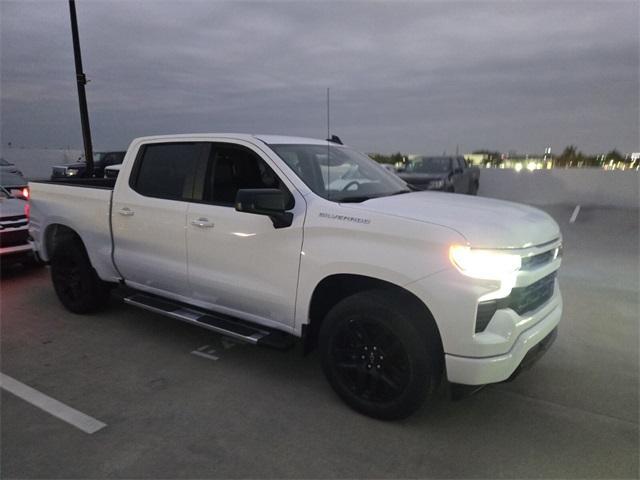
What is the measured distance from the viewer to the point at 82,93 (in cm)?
1055

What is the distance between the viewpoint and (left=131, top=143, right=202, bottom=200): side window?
164 inches

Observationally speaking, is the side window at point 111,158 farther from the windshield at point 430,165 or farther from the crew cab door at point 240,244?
the crew cab door at point 240,244

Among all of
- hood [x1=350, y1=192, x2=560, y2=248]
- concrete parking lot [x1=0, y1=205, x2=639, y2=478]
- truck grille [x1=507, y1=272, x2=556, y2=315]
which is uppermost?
hood [x1=350, y1=192, x2=560, y2=248]

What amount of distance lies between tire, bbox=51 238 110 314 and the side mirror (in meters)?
2.67

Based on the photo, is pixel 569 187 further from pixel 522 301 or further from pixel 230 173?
pixel 230 173

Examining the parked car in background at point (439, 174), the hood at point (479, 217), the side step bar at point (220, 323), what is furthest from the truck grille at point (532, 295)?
the parked car in background at point (439, 174)

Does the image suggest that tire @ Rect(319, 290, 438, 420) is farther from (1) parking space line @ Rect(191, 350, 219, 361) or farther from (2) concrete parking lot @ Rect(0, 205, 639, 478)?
(1) parking space line @ Rect(191, 350, 219, 361)

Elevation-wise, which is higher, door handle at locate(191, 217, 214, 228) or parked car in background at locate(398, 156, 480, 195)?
door handle at locate(191, 217, 214, 228)

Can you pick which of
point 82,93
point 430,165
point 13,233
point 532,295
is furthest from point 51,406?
point 430,165

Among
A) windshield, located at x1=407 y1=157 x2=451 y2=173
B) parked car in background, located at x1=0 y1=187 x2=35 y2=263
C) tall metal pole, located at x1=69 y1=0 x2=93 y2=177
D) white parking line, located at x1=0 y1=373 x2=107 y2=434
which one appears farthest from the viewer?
windshield, located at x1=407 y1=157 x2=451 y2=173

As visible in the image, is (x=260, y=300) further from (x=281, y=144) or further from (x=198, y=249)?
(x=281, y=144)

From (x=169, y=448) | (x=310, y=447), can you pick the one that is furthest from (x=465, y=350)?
(x=169, y=448)

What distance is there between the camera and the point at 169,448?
2.81 metres

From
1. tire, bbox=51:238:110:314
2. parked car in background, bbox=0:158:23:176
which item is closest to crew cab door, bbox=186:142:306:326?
tire, bbox=51:238:110:314
